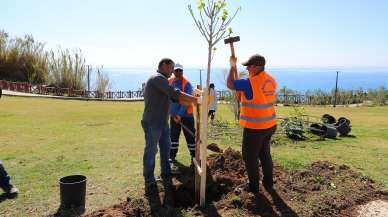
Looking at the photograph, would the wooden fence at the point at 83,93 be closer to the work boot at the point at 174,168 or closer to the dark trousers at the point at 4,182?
the work boot at the point at 174,168

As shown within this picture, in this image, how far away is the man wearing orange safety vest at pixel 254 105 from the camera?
14.4ft

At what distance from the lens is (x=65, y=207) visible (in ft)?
15.1

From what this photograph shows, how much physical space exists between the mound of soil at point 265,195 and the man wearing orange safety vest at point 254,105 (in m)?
0.44

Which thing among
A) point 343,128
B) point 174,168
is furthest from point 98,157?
point 343,128

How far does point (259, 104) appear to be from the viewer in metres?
4.44

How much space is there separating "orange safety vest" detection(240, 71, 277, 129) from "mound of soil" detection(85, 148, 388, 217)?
0.95 m

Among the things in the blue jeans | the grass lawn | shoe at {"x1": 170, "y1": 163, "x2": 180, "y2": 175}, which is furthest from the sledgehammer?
shoe at {"x1": 170, "y1": 163, "x2": 180, "y2": 175}

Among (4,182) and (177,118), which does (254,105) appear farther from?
(4,182)

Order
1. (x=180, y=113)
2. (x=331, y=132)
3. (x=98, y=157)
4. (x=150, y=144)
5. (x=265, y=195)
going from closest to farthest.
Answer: (x=265, y=195)
(x=150, y=144)
(x=180, y=113)
(x=98, y=157)
(x=331, y=132)

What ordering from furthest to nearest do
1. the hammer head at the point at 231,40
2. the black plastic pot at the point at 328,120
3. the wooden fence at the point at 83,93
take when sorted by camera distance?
the wooden fence at the point at 83,93 → the black plastic pot at the point at 328,120 → the hammer head at the point at 231,40

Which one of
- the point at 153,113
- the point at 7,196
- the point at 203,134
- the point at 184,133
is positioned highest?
the point at 153,113

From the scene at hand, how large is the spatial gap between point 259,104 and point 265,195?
124 centimetres

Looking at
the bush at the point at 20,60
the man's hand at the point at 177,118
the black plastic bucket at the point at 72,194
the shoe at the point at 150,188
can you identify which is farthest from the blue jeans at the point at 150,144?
the bush at the point at 20,60

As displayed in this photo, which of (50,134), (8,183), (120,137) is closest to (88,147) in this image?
(120,137)
